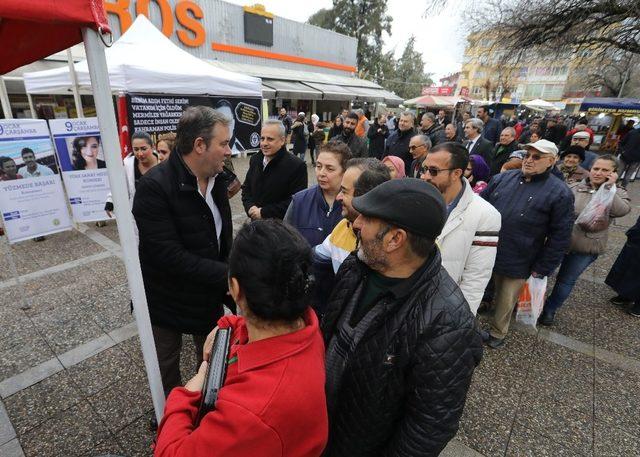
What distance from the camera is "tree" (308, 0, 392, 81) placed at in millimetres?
33094

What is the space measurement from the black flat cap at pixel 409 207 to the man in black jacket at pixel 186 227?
110 cm

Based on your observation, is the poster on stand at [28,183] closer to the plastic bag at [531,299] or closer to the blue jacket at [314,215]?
the blue jacket at [314,215]

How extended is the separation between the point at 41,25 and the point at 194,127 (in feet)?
2.28

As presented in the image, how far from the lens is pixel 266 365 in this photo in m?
0.90

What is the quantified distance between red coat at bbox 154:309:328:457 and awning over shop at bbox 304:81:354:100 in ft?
59.6

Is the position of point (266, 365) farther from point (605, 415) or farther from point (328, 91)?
point (328, 91)

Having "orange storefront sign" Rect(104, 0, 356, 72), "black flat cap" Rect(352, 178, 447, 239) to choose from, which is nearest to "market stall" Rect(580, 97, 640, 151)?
"orange storefront sign" Rect(104, 0, 356, 72)

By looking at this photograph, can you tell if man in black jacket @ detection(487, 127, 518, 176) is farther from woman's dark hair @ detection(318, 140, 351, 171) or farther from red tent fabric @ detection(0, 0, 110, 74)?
red tent fabric @ detection(0, 0, 110, 74)

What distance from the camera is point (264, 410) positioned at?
818 mm

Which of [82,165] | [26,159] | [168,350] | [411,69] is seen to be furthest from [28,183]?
[411,69]

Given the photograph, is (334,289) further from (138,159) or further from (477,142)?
(477,142)

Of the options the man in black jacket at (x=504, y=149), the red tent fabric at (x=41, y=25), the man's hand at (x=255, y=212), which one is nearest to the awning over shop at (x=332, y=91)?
the man in black jacket at (x=504, y=149)

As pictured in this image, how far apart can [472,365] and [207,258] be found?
150 cm

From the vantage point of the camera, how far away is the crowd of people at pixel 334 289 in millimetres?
917
